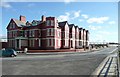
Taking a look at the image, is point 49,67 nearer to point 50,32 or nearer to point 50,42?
point 50,42

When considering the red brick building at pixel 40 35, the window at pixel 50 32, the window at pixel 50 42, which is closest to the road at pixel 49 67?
the window at pixel 50 42

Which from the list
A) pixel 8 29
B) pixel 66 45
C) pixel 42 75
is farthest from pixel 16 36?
pixel 42 75

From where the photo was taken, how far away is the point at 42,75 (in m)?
14.1

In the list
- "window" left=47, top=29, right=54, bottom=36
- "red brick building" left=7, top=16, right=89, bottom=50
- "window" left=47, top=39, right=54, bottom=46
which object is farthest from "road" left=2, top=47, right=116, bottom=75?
"red brick building" left=7, top=16, right=89, bottom=50

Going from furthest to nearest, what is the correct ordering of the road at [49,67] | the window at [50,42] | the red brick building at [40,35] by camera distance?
1. the red brick building at [40,35]
2. the window at [50,42]
3. the road at [49,67]

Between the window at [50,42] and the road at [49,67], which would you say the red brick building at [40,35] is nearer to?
the window at [50,42]

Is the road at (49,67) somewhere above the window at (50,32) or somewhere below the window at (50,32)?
below

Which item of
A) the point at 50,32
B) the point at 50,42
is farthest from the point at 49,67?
the point at 50,32

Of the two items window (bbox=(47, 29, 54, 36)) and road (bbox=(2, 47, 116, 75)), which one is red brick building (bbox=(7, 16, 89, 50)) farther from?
road (bbox=(2, 47, 116, 75))

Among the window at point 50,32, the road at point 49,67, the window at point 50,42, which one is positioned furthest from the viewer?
the window at point 50,32

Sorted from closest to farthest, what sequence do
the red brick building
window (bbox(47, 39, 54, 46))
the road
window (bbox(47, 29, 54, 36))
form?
1. the road
2. window (bbox(47, 39, 54, 46))
3. window (bbox(47, 29, 54, 36))
4. the red brick building

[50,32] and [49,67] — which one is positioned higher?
[50,32]

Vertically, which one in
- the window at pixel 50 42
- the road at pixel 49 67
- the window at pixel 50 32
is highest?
the window at pixel 50 32

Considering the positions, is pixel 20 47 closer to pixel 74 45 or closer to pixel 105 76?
pixel 74 45
